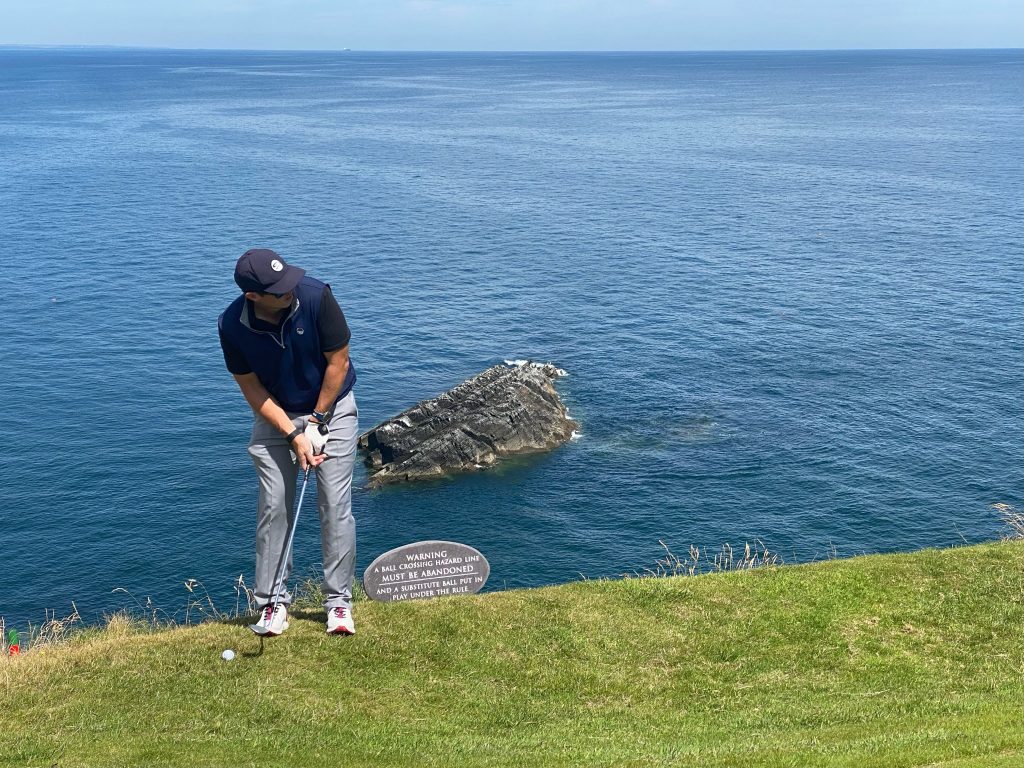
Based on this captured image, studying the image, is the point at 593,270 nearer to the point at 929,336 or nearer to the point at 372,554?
the point at 929,336

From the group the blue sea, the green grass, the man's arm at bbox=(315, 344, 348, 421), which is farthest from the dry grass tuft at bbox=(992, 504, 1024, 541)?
the man's arm at bbox=(315, 344, 348, 421)

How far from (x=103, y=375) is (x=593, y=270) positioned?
121ft

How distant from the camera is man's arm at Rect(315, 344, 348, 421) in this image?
995 centimetres

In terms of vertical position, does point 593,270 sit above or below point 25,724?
below

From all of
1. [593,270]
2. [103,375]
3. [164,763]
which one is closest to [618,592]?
[164,763]

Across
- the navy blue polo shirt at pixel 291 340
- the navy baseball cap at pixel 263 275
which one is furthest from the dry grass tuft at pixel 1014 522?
the navy baseball cap at pixel 263 275

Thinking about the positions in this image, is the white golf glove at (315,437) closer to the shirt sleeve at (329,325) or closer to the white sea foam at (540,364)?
the shirt sleeve at (329,325)

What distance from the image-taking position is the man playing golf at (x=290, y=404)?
9.66m

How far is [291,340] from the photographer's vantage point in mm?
9836

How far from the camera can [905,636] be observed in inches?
450

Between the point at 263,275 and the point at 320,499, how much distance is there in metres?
2.42

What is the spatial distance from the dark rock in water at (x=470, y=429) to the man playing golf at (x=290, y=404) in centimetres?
3813

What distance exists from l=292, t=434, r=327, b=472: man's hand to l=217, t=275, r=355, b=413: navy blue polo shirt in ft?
1.56

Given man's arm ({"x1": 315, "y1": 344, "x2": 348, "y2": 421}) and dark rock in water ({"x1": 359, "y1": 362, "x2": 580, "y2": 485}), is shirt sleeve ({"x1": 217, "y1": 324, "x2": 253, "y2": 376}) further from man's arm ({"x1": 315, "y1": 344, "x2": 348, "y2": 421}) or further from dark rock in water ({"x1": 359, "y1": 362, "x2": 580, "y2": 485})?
dark rock in water ({"x1": 359, "y1": 362, "x2": 580, "y2": 485})
